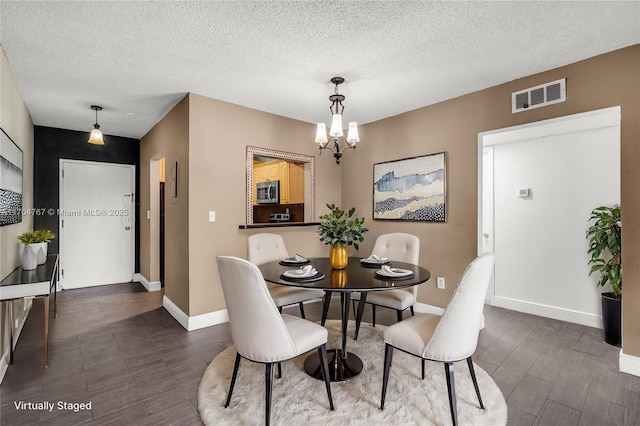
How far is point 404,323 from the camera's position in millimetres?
1980

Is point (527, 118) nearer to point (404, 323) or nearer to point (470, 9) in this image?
point (470, 9)

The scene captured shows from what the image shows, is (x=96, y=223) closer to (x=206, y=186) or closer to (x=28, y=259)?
(x=28, y=259)

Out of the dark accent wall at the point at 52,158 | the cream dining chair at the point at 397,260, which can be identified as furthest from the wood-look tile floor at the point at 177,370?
the dark accent wall at the point at 52,158

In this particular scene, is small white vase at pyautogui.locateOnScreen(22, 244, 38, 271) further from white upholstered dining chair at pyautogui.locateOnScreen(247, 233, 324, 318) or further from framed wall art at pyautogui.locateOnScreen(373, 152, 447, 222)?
framed wall art at pyautogui.locateOnScreen(373, 152, 447, 222)

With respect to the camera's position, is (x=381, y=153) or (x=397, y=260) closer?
(x=397, y=260)

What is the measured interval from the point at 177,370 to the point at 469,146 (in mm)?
3341

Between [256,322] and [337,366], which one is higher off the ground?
[256,322]

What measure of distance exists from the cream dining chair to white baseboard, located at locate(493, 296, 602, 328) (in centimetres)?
157

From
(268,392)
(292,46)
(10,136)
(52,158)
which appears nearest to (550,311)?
(268,392)

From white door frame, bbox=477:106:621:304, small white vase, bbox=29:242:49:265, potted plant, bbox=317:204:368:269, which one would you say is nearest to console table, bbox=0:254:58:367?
small white vase, bbox=29:242:49:265

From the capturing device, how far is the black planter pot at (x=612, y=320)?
2.77 metres

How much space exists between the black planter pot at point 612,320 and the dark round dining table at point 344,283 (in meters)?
1.91

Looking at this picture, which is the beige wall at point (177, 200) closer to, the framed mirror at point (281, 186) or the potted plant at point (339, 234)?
the framed mirror at point (281, 186)

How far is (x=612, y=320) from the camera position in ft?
9.22
